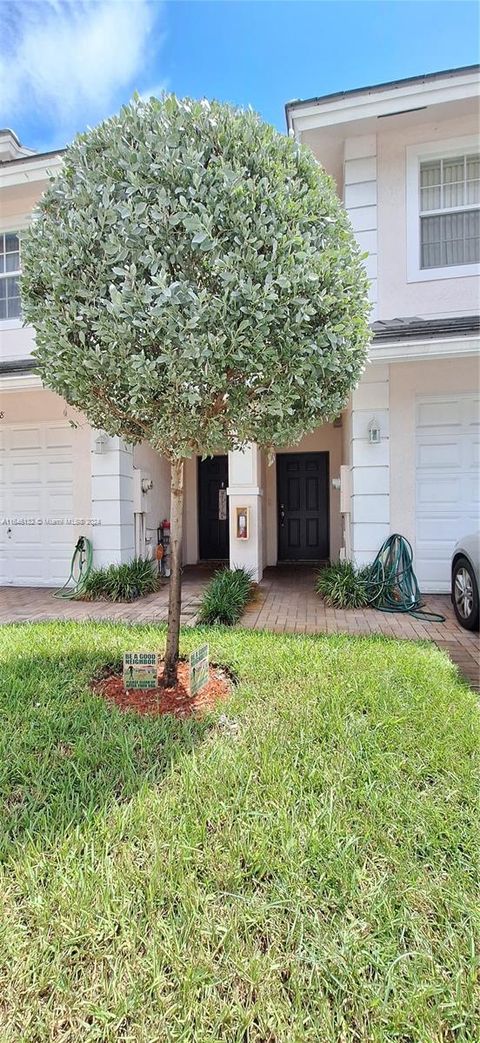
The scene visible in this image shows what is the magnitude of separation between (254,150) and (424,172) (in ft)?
18.0

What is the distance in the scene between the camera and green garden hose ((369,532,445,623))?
248 inches

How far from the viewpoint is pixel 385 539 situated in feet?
22.5

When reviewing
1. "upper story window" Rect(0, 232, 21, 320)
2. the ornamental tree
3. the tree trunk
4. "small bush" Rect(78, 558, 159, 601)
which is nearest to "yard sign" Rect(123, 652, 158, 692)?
the tree trunk

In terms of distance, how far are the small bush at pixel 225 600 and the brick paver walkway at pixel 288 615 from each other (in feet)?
0.48

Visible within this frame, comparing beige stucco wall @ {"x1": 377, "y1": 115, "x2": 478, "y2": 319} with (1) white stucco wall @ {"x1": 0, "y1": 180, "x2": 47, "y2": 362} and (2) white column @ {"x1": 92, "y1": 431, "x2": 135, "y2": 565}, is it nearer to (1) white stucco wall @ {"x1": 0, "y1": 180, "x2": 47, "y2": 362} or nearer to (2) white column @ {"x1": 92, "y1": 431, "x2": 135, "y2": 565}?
(2) white column @ {"x1": 92, "y1": 431, "x2": 135, "y2": 565}

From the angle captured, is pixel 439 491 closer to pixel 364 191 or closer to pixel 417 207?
pixel 417 207

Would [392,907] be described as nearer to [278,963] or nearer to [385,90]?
[278,963]

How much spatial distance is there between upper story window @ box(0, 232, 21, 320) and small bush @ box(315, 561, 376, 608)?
6.57 metres

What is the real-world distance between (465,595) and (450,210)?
16.8 ft

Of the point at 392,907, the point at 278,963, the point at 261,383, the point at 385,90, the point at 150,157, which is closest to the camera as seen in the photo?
the point at 278,963

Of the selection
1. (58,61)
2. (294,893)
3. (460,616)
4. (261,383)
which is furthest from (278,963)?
(58,61)

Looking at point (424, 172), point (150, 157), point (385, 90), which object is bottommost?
point (150, 157)

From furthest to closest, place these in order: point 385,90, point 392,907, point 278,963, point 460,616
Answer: point 385,90 → point 460,616 → point 392,907 → point 278,963

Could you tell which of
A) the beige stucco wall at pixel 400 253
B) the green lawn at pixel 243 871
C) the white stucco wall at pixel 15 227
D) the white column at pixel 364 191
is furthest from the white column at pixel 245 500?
the green lawn at pixel 243 871
